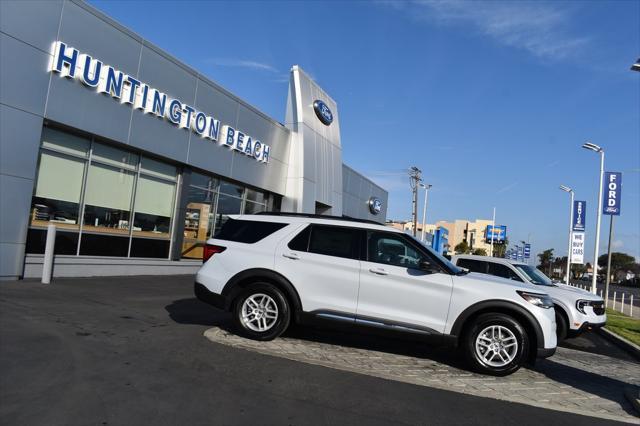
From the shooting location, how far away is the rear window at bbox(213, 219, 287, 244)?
7219 mm

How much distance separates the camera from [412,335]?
6.33 m

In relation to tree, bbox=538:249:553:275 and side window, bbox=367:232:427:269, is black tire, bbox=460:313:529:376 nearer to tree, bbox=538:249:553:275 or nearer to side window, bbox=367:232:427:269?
side window, bbox=367:232:427:269

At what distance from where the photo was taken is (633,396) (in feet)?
18.4

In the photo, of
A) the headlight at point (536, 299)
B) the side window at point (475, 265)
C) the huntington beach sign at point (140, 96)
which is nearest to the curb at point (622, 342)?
the side window at point (475, 265)

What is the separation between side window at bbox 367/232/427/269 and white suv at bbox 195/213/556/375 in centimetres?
1

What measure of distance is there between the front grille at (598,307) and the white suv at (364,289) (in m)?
4.70

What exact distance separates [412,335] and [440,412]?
1.70 metres

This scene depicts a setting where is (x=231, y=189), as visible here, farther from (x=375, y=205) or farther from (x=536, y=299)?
(x=375, y=205)

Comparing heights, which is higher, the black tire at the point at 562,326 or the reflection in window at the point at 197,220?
the reflection in window at the point at 197,220

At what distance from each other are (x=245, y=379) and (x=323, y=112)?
65.8 ft

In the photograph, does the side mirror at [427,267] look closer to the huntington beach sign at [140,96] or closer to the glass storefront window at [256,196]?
the huntington beach sign at [140,96]

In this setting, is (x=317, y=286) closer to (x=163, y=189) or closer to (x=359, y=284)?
(x=359, y=284)

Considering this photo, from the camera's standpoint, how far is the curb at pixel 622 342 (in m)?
9.55

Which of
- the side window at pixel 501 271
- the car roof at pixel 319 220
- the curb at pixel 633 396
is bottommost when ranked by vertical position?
the curb at pixel 633 396
